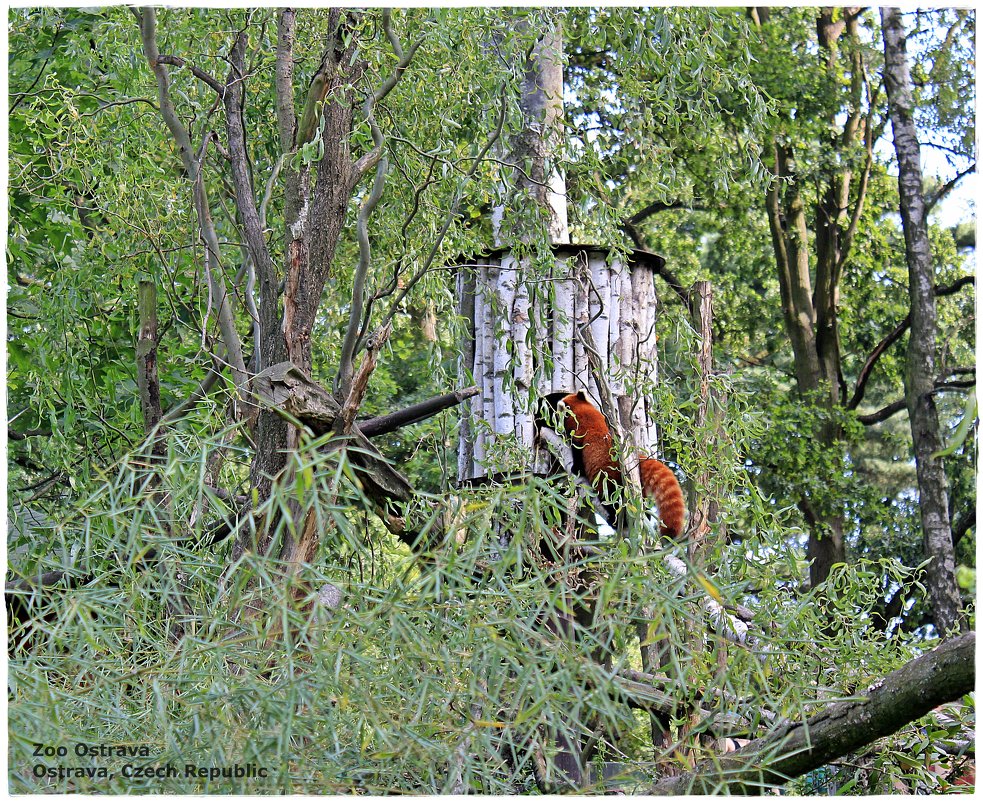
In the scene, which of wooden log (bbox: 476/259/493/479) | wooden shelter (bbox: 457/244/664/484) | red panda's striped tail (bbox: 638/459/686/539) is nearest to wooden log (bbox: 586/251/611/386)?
wooden shelter (bbox: 457/244/664/484)

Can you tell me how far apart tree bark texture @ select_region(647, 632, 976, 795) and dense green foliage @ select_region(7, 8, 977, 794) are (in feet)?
0.24

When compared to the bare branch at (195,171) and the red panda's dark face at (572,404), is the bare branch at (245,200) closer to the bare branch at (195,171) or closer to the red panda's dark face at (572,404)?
the bare branch at (195,171)

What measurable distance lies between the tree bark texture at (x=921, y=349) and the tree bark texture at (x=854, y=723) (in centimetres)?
581

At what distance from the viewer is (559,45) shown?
13.6 feet

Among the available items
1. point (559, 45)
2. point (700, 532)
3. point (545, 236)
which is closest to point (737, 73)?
point (545, 236)

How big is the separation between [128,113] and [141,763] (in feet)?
8.85

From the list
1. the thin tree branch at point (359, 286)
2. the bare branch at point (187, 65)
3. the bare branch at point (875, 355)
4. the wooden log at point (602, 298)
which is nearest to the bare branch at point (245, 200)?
the bare branch at point (187, 65)

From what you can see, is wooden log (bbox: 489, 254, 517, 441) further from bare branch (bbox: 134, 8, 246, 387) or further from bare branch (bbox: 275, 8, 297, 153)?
bare branch (bbox: 134, 8, 246, 387)

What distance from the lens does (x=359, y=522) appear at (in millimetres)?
2525

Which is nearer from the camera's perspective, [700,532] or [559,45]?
[700,532]

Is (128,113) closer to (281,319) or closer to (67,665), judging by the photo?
(281,319)

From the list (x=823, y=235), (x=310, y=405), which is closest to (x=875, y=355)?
(x=823, y=235)

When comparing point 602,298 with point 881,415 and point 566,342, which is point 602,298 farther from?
point 881,415

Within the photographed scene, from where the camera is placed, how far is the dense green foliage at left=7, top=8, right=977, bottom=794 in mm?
1963
